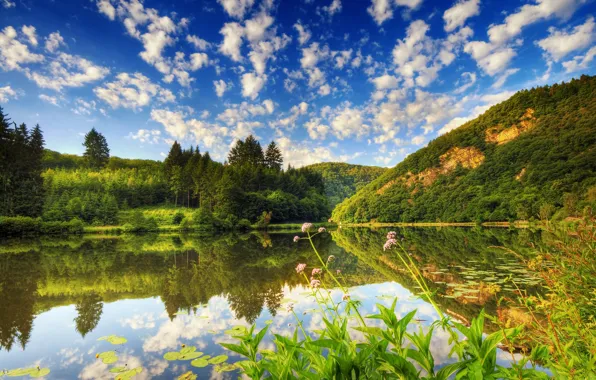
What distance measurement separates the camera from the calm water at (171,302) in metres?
4.96

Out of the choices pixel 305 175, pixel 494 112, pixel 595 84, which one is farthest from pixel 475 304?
pixel 494 112

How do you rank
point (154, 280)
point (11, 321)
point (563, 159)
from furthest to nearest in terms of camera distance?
point (563, 159) < point (154, 280) < point (11, 321)

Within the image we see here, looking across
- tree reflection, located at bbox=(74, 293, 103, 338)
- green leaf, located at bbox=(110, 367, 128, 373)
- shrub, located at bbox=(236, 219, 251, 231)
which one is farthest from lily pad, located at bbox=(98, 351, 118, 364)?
shrub, located at bbox=(236, 219, 251, 231)

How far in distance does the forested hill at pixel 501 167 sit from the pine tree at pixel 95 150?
208ft

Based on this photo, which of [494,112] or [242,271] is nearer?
[242,271]

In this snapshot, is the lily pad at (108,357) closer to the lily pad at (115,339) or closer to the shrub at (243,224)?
the lily pad at (115,339)

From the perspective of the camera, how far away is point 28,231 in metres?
31.8

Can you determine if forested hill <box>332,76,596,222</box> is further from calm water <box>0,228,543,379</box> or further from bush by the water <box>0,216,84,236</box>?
bush by the water <box>0,216,84,236</box>

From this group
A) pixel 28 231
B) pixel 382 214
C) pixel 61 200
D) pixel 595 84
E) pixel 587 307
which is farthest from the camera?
pixel 382 214

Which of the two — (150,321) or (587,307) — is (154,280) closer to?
(150,321)

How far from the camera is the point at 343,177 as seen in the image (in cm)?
13400

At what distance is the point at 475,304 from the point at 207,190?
54779mm

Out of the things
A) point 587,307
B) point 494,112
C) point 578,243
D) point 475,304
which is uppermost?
point 494,112

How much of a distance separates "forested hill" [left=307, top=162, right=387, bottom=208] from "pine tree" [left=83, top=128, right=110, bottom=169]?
70.5 metres
